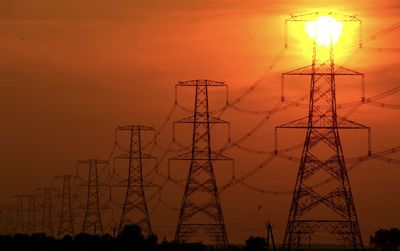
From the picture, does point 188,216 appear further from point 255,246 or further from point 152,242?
point 152,242

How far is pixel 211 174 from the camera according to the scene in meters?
110

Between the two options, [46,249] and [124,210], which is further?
[46,249]

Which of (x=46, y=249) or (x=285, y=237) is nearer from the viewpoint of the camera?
(x=285, y=237)

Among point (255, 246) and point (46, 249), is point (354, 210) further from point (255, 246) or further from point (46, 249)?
point (46, 249)

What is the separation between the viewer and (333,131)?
94062mm

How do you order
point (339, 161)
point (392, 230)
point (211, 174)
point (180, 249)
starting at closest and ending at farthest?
1. point (339, 161)
2. point (211, 174)
3. point (180, 249)
4. point (392, 230)

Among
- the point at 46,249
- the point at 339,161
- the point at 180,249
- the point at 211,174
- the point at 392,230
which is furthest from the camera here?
the point at 392,230

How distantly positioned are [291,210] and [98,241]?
56.8 m

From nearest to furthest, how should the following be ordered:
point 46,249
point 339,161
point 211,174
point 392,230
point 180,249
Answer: point 339,161 < point 211,174 < point 180,249 < point 46,249 < point 392,230

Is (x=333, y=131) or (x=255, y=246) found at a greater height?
(x=333, y=131)

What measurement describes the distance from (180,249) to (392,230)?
5026 cm

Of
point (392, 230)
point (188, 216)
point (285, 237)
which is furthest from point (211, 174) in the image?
Result: point (392, 230)

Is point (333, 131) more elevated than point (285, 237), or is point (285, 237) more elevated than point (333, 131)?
point (333, 131)

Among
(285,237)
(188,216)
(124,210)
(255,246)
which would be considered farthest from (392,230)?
(285,237)
